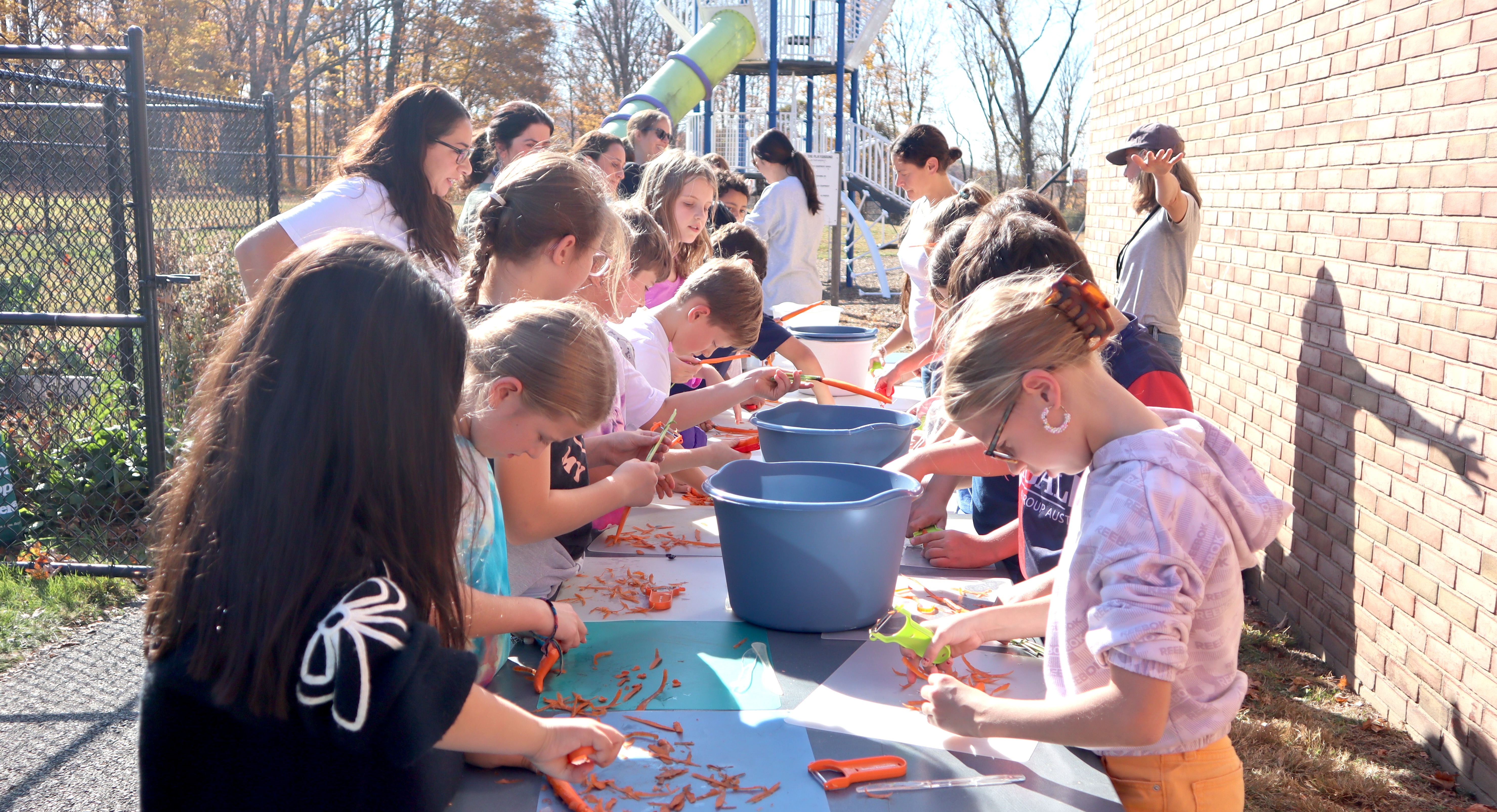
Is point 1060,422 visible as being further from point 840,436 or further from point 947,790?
point 840,436

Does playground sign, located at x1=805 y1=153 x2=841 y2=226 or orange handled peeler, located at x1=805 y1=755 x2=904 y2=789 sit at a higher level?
playground sign, located at x1=805 y1=153 x2=841 y2=226

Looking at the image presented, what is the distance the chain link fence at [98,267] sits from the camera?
371 cm

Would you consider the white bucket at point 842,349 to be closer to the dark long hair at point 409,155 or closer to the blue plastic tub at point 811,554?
the dark long hair at point 409,155

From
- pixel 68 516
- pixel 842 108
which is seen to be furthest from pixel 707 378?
pixel 842 108

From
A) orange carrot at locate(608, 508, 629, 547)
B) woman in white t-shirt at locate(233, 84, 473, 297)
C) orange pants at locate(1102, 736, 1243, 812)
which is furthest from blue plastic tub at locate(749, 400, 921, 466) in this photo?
woman in white t-shirt at locate(233, 84, 473, 297)

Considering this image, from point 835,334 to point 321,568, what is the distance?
2.60 m

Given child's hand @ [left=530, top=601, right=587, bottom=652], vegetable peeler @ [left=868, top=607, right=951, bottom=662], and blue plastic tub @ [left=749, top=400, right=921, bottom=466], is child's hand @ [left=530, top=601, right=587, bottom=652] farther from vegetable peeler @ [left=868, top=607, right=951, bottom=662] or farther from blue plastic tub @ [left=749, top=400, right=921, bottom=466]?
blue plastic tub @ [left=749, top=400, right=921, bottom=466]

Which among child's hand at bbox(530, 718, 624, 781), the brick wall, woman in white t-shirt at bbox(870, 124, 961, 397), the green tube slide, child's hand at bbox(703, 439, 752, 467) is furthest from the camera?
the green tube slide

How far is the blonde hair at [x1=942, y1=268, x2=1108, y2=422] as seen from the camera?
1.19 m

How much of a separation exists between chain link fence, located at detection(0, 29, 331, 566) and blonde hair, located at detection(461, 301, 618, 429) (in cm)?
267

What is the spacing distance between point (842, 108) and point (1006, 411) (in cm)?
1139

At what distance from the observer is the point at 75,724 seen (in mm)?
2830

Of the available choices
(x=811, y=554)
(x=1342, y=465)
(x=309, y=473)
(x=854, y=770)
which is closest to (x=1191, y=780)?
(x=854, y=770)

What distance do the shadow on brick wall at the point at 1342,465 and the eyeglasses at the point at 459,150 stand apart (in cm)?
268
